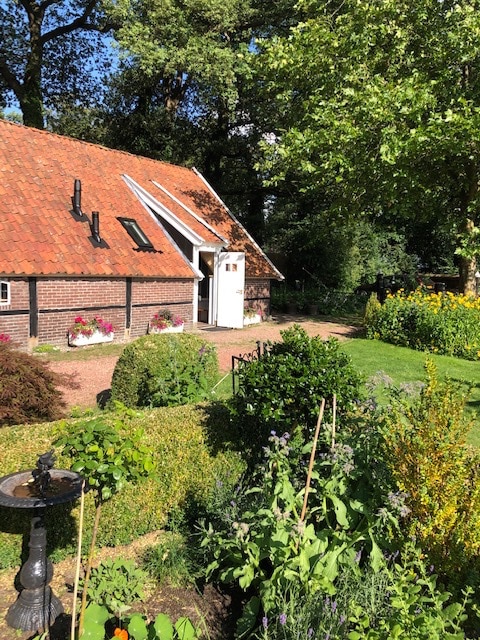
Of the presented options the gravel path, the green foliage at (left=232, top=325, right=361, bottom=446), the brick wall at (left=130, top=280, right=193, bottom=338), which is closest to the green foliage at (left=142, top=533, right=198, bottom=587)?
the green foliage at (left=232, top=325, right=361, bottom=446)

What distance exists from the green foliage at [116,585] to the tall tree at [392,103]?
1163 cm

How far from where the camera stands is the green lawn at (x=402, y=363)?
984 cm

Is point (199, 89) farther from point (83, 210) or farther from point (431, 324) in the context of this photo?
point (431, 324)

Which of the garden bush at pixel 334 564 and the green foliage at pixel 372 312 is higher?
the green foliage at pixel 372 312

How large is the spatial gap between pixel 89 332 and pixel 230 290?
584cm

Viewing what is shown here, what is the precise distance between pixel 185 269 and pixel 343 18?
8895mm

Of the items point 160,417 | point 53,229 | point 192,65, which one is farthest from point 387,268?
point 160,417

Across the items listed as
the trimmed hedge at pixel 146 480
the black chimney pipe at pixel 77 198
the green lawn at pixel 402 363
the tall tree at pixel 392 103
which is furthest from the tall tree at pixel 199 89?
the trimmed hedge at pixel 146 480

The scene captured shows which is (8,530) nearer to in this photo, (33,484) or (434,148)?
(33,484)

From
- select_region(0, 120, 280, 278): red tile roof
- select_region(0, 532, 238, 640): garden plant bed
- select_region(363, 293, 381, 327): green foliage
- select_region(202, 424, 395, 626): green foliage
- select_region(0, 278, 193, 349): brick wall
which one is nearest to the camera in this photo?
select_region(202, 424, 395, 626): green foliage

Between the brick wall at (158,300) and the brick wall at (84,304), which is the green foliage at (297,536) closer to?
the brick wall at (84,304)

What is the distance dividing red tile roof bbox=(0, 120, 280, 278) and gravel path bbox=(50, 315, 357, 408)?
2286 millimetres

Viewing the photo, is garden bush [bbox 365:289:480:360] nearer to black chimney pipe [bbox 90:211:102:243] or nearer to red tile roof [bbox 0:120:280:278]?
red tile roof [bbox 0:120:280:278]

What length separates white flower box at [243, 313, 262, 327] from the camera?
18500 millimetres
